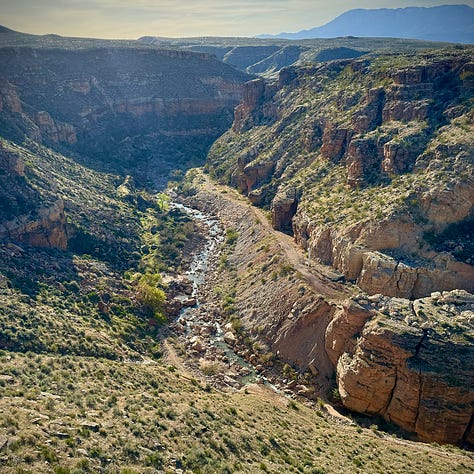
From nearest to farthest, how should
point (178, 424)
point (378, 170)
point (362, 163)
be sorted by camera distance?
point (178, 424) → point (378, 170) → point (362, 163)

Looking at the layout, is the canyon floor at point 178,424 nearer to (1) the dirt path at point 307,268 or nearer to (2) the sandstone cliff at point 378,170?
(1) the dirt path at point 307,268

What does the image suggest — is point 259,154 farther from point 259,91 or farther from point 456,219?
point 456,219

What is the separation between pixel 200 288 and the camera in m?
65.8

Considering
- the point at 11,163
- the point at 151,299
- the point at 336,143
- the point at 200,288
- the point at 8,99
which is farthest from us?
the point at 8,99

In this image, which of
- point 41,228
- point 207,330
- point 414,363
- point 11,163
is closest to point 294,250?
point 207,330

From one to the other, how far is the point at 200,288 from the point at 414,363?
33.5 meters

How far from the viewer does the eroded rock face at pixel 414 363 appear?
3750 centimetres

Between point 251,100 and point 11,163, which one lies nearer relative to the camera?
point 11,163

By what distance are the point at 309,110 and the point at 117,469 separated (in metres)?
77.6

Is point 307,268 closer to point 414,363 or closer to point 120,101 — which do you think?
point 414,363

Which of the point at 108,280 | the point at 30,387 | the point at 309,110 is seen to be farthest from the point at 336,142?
the point at 30,387

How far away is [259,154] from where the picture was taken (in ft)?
306

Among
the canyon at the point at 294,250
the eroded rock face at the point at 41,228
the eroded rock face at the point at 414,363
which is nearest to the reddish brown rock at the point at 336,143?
the canyon at the point at 294,250

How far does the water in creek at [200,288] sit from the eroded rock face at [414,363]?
10378 mm
